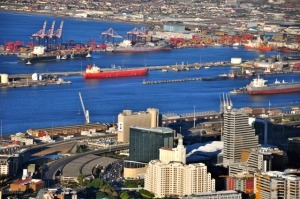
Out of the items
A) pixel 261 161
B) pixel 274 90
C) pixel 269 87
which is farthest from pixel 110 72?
pixel 261 161

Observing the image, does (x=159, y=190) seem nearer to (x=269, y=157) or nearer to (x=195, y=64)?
(x=269, y=157)

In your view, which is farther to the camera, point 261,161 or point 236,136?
point 236,136

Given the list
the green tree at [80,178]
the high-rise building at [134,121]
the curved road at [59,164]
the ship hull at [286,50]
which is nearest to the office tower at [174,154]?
the green tree at [80,178]

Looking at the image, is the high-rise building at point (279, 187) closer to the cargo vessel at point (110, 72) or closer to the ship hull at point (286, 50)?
the cargo vessel at point (110, 72)

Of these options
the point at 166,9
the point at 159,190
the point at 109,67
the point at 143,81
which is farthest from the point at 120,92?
→ the point at 166,9

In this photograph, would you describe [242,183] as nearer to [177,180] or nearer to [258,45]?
[177,180]

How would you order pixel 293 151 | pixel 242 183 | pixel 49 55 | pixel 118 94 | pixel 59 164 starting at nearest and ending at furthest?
pixel 242 183 < pixel 59 164 < pixel 293 151 < pixel 118 94 < pixel 49 55
